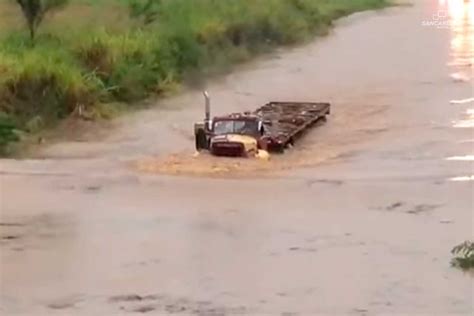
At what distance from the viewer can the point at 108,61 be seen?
27.4 meters

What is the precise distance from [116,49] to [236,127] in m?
8.06

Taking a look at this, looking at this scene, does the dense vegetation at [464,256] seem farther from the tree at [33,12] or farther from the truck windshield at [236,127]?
the tree at [33,12]

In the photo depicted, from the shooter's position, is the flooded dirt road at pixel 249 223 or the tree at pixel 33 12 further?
the tree at pixel 33 12

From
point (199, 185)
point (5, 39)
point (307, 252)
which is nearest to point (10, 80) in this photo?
point (5, 39)

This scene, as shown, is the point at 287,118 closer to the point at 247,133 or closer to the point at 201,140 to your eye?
the point at 247,133

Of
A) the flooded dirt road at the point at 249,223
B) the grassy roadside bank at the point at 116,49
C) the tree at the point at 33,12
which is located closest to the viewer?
the flooded dirt road at the point at 249,223

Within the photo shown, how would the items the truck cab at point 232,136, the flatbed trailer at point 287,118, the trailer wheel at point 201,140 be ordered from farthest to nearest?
the flatbed trailer at point 287,118 → the trailer wheel at point 201,140 → the truck cab at point 232,136

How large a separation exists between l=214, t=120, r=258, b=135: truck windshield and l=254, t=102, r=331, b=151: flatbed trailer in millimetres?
387

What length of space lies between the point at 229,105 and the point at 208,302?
15.9m

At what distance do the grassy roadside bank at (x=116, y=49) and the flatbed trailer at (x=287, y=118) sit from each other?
3183 mm

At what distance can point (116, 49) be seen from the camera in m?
28.2

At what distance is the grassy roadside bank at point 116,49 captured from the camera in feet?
79.2

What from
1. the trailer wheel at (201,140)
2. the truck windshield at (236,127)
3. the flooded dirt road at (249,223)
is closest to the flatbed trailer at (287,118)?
the flooded dirt road at (249,223)

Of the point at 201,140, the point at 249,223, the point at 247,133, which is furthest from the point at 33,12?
the point at 249,223
